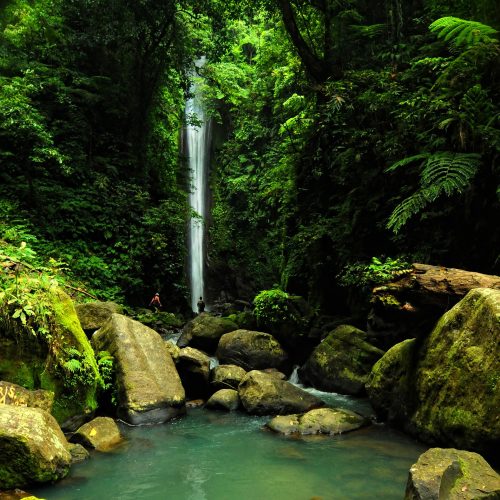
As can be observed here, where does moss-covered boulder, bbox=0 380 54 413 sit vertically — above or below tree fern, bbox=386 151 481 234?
below

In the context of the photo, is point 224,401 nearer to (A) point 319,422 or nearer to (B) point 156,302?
(A) point 319,422

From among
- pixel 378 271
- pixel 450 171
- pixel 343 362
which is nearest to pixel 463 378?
pixel 378 271

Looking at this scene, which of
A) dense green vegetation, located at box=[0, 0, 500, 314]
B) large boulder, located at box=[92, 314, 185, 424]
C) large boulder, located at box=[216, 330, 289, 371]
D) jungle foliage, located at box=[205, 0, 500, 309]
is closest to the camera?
large boulder, located at box=[92, 314, 185, 424]

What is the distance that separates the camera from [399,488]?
4762mm

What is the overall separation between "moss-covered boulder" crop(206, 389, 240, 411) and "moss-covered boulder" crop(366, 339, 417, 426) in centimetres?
232

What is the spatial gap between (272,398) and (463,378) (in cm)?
317

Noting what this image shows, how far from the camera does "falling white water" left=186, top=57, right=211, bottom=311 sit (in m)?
21.3

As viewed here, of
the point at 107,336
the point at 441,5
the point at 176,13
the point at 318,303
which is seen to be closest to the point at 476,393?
the point at 107,336

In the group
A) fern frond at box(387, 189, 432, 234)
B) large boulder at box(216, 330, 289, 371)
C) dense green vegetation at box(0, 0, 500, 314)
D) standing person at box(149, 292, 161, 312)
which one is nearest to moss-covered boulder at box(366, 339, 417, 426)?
dense green vegetation at box(0, 0, 500, 314)

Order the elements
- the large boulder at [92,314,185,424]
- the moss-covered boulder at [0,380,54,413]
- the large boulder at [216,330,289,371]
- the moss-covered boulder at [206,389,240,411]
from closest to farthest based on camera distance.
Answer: the moss-covered boulder at [0,380,54,413] → the large boulder at [92,314,185,424] → the moss-covered boulder at [206,389,240,411] → the large boulder at [216,330,289,371]

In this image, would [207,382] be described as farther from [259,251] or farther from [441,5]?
[259,251]

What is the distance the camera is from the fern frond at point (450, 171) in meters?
6.43

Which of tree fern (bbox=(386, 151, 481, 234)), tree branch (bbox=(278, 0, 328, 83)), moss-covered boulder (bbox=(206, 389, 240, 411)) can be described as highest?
tree branch (bbox=(278, 0, 328, 83))

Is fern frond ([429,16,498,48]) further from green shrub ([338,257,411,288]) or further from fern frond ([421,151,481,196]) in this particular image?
green shrub ([338,257,411,288])
